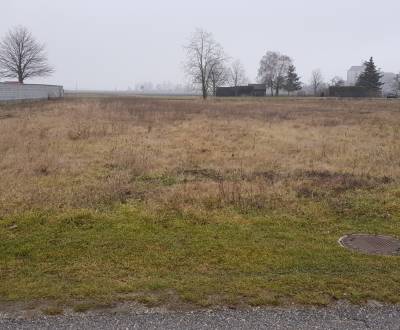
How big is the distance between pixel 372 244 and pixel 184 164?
6689 mm

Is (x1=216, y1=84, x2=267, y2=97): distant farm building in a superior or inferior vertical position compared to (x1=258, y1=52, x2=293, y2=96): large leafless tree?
inferior

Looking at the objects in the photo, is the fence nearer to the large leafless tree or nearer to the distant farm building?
the distant farm building

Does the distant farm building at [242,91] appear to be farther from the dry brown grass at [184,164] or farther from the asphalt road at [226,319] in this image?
the asphalt road at [226,319]

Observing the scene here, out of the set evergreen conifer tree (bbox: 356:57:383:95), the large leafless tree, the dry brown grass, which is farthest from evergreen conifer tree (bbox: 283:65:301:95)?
the dry brown grass

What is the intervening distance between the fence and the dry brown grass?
2830cm

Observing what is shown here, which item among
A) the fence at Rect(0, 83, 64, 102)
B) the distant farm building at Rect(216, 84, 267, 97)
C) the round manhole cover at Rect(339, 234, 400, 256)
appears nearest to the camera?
the round manhole cover at Rect(339, 234, 400, 256)

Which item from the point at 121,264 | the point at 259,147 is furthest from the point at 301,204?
the point at 259,147

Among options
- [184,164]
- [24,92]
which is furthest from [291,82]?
[184,164]

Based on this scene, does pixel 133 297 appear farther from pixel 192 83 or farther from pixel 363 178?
pixel 192 83

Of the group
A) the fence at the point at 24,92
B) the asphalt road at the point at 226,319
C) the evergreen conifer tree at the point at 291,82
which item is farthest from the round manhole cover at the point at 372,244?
the evergreen conifer tree at the point at 291,82

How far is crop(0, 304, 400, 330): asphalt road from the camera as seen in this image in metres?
3.46

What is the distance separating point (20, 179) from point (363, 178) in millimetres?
7740

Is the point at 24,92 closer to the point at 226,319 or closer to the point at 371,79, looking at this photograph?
the point at 226,319

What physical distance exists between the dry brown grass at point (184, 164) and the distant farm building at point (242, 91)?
67593 mm
